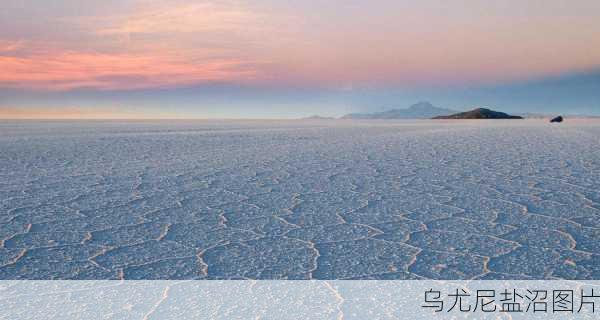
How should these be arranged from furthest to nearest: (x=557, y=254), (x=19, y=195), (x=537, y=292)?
(x=19, y=195) < (x=557, y=254) < (x=537, y=292)

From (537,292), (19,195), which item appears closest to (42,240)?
(19,195)

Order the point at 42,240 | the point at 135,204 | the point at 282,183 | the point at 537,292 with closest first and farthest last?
the point at 537,292
the point at 42,240
the point at 135,204
the point at 282,183

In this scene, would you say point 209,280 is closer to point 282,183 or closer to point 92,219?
point 92,219

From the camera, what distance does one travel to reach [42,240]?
2.82 metres

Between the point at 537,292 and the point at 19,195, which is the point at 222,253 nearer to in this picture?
the point at 537,292

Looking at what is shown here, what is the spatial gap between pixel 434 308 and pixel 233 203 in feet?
7.13

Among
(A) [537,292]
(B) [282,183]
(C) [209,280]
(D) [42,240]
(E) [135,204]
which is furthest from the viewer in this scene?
(B) [282,183]

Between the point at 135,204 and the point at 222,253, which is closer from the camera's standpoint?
the point at 222,253

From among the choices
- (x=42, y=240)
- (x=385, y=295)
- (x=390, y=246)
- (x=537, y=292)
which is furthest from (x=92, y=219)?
(x=537, y=292)

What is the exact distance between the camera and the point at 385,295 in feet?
6.61

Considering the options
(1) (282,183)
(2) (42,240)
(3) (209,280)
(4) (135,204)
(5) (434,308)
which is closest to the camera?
(5) (434,308)

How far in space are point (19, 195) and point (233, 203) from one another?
5.66ft

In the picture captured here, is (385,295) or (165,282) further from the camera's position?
(165,282)

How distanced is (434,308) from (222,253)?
3.50 feet
